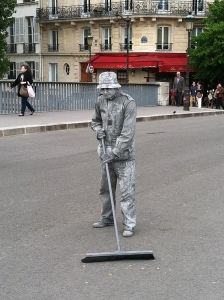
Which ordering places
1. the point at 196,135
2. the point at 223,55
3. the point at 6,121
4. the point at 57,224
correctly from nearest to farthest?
the point at 57,224 < the point at 196,135 < the point at 6,121 < the point at 223,55

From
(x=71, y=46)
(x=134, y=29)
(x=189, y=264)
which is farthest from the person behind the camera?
(x=71, y=46)

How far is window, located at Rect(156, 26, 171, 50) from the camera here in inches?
1665

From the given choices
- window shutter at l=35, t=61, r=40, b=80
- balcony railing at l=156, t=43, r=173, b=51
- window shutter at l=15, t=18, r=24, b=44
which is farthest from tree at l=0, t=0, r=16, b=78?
window shutter at l=15, t=18, r=24, b=44

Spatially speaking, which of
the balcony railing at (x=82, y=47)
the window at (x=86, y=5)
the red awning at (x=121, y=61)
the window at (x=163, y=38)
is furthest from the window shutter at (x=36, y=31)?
the window at (x=163, y=38)

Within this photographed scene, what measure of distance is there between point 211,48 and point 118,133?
113 feet

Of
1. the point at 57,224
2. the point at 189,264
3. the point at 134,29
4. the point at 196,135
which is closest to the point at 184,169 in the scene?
the point at 57,224

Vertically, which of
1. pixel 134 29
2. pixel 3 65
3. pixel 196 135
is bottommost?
pixel 196 135

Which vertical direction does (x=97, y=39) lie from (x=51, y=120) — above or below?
above

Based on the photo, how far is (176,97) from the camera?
29953 millimetres

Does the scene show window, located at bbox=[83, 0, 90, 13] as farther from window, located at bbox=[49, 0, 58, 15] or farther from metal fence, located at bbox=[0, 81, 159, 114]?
metal fence, located at bbox=[0, 81, 159, 114]

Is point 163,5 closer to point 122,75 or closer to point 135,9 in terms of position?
point 135,9

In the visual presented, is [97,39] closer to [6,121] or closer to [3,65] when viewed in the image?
[3,65]

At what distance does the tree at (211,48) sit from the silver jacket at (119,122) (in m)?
34.1

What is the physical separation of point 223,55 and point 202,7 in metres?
5.82
